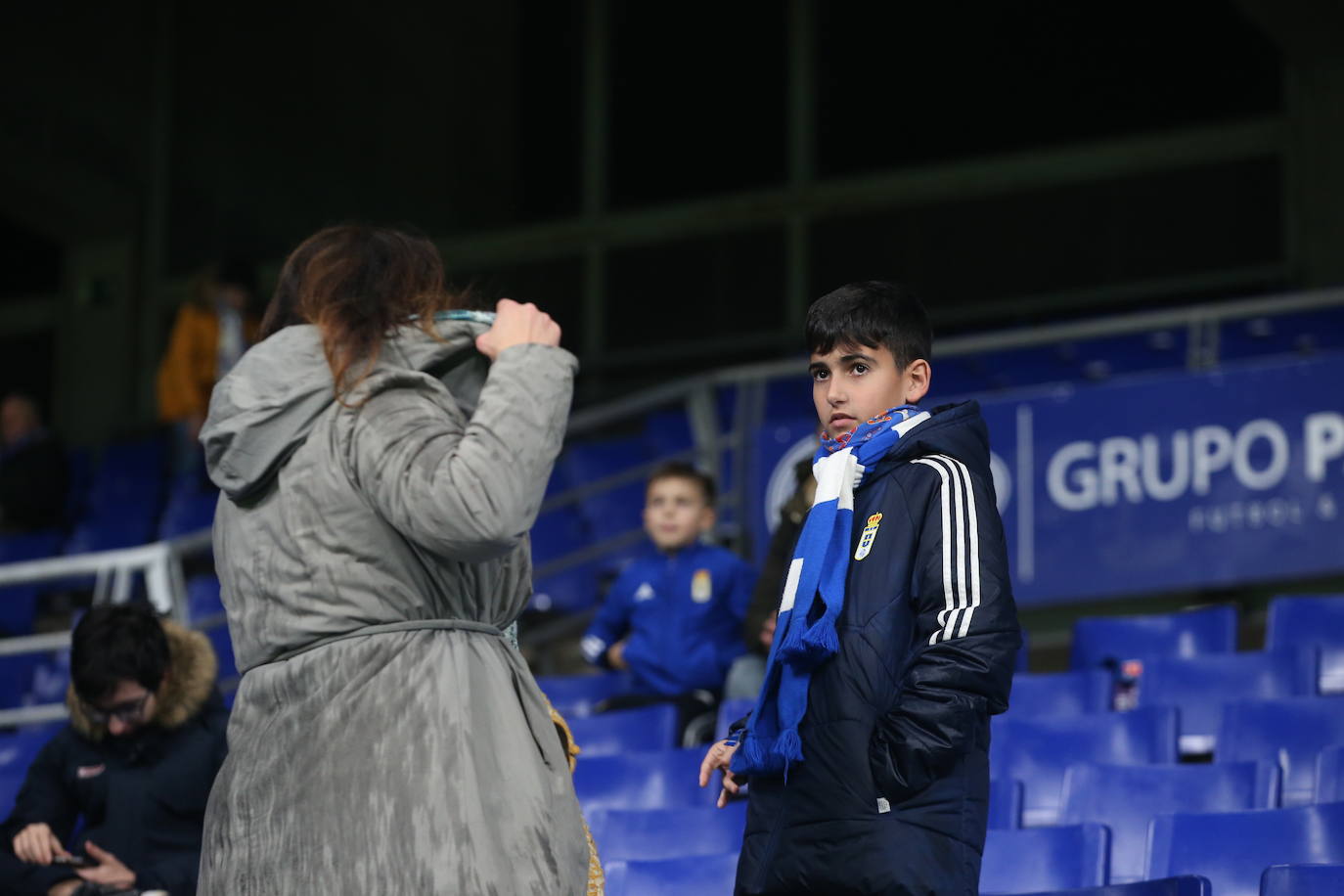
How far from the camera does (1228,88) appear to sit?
31.6 ft

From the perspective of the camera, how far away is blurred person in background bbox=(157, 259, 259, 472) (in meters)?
8.20

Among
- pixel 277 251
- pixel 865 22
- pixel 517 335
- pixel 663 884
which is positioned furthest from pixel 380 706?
pixel 277 251

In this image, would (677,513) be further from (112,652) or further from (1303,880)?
(1303,880)

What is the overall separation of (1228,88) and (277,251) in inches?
239

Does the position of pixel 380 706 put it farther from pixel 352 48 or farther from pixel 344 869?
pixel 352 48

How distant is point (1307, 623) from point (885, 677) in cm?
296

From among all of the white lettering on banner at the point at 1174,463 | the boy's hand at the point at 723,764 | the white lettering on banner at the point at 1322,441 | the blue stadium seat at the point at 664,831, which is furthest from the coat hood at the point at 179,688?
the white lettering on banner at the point at 1322,441

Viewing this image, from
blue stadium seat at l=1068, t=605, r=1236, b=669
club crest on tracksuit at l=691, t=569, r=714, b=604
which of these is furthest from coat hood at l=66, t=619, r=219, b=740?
blue stadium seat at l=1068, t=605, r=1236, b=669

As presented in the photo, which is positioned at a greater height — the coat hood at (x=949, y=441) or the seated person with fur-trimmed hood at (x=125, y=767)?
the coat hood at (x=949, y=441)

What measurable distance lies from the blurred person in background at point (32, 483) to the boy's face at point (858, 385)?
7111mm

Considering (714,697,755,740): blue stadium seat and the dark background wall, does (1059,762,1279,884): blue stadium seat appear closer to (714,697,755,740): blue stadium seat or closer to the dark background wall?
(714,697,755,740): blue stadium seat

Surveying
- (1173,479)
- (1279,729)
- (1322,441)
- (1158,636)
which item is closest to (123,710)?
(1279,729)

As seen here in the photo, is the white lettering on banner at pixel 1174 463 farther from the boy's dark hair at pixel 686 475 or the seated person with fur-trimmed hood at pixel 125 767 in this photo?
the seated person with fur-trimmed hood at pixel 125 767

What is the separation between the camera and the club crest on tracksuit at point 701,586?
17.1 feet
